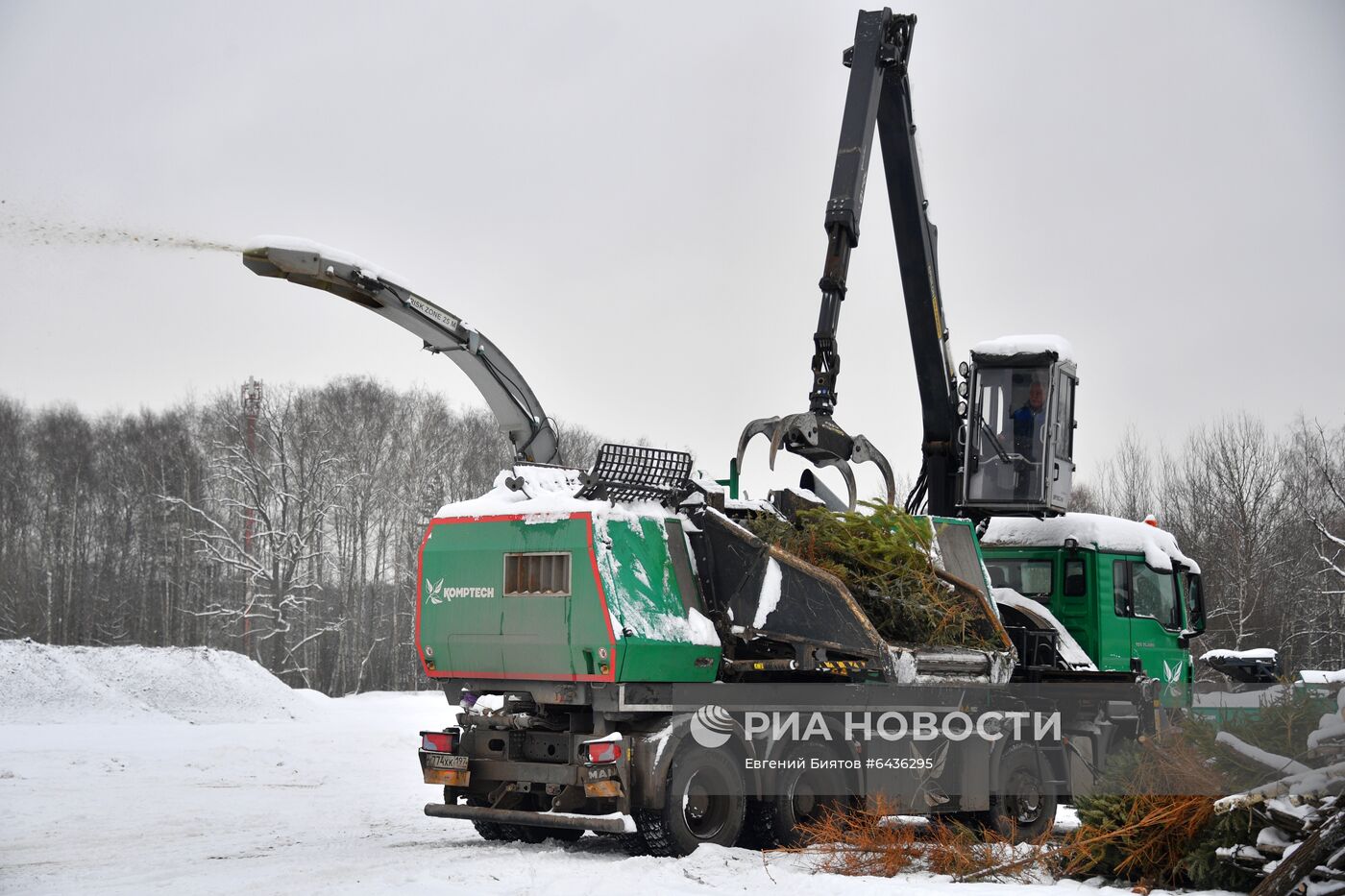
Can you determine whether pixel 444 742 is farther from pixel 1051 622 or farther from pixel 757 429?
pixel 1051 622

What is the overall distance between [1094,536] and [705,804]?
6.71 m

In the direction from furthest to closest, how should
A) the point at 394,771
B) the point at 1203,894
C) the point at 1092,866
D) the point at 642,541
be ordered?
the point at 394,771 < the point at 642,541 < the point at 1092,866 < the point at 1203,894

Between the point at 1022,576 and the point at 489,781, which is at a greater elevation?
the point at 1022,576

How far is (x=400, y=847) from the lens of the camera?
11281 millimetres

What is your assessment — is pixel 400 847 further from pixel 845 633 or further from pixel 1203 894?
pixel 1203 894

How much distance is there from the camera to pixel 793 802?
38.3ft

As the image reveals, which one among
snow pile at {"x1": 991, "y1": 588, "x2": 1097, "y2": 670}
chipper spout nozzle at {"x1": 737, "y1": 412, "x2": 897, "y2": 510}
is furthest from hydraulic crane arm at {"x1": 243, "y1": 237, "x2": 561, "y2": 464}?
snow pile at {"x1": 991, "y1": 588, "x2": 1097, "y2": 670}

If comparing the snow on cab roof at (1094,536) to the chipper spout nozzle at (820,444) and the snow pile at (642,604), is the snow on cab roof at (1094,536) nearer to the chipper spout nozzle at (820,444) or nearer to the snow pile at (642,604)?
the chipper spout nozzle at (820,444)

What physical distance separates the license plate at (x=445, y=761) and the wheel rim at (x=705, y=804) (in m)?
2.07

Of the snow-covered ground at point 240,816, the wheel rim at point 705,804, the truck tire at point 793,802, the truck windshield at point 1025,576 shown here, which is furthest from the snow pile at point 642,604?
the truck windshield at point 1025,576

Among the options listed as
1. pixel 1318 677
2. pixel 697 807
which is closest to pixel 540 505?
pixel 697 807

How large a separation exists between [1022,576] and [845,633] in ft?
16.7

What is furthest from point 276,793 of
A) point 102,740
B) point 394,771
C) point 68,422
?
point 68,422

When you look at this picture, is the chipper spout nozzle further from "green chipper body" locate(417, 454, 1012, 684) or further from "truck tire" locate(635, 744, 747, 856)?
"truck tire" locate(635, 744, 747, 856)
